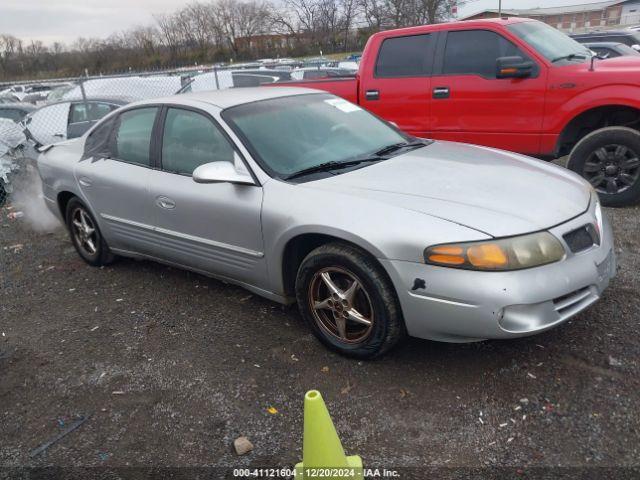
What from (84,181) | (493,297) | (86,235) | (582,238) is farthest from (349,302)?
(86,235)

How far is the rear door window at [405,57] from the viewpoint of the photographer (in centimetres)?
619

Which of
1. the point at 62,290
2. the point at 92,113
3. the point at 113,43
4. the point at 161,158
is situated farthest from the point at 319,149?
the point at 113,43

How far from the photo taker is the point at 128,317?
4.07 metres

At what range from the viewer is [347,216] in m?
2.95

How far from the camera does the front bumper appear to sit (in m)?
2.58

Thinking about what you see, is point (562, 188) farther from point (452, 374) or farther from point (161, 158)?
point (161, 158)

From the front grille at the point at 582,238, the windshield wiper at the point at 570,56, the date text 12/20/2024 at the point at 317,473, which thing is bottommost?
the date text 12/20/2024 at the point at 317,473

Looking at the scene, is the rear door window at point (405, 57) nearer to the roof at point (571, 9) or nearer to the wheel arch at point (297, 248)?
the wheel arch at point (297, 248)

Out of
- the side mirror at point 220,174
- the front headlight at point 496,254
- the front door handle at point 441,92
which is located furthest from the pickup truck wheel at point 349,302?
the front door handle at point 441,92

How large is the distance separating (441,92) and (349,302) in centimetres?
379

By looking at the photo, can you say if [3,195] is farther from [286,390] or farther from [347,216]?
[347,216]

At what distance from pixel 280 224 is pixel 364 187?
535 millimetres

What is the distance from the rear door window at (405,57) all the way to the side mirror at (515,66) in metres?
0.88

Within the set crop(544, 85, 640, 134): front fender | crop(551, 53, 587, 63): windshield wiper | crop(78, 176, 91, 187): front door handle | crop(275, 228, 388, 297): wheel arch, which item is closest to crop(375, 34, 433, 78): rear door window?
crop(551, 53, 587, 63): windshield wiper
